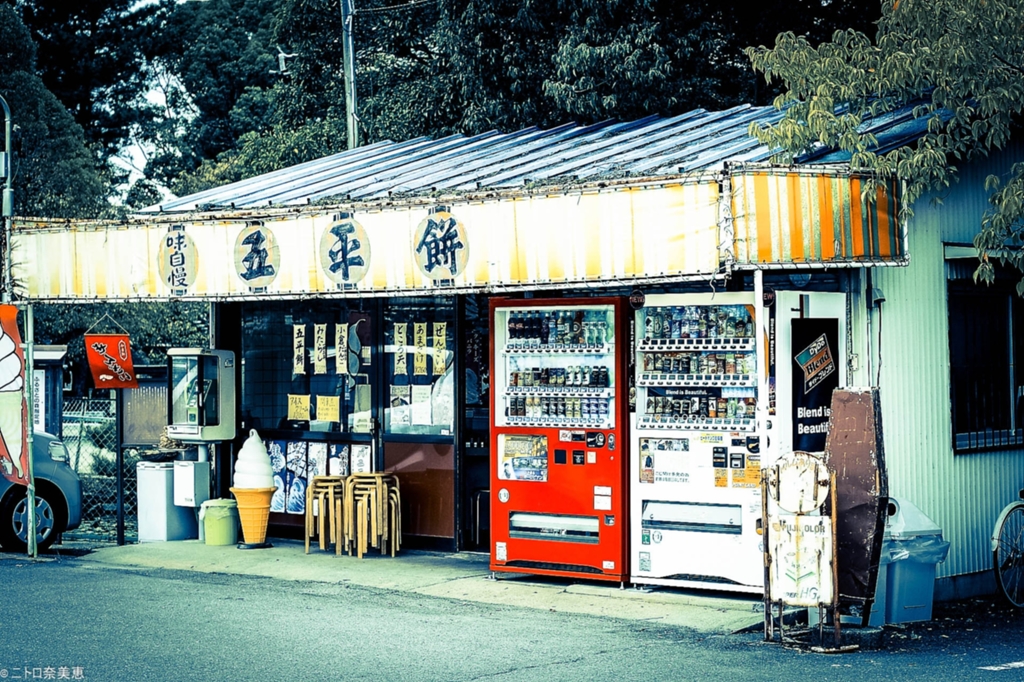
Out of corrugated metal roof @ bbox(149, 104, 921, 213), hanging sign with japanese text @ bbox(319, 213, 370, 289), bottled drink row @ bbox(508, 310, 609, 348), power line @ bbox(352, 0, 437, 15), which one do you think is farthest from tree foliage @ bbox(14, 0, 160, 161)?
bottled drink row @ bbox(508, 310, 609, 348)

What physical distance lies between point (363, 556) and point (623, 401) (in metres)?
3.55

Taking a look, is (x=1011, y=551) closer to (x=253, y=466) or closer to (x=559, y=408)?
(x=559, y=408)

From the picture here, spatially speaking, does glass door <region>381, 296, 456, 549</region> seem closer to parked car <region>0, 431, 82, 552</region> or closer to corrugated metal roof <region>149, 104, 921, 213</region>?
corrugated metal roof <region>149, 104, 921, 213</region>

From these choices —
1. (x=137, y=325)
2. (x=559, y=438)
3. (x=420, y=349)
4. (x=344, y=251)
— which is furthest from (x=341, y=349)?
(x=137, y=325)

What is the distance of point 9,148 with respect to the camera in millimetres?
13852

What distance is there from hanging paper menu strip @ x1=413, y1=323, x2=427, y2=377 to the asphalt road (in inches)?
116

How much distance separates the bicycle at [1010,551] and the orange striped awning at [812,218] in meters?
2.59

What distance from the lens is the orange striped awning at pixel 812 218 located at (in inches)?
371

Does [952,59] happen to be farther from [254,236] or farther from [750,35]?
[750,35]

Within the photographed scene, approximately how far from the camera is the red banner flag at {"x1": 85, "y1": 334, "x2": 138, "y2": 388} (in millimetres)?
14148

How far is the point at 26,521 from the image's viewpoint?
14.1 meters

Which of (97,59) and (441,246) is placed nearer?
(441,246)

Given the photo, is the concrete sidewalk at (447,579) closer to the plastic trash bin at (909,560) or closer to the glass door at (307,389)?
the glass door at (307,389)

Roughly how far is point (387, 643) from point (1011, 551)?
555 cm
